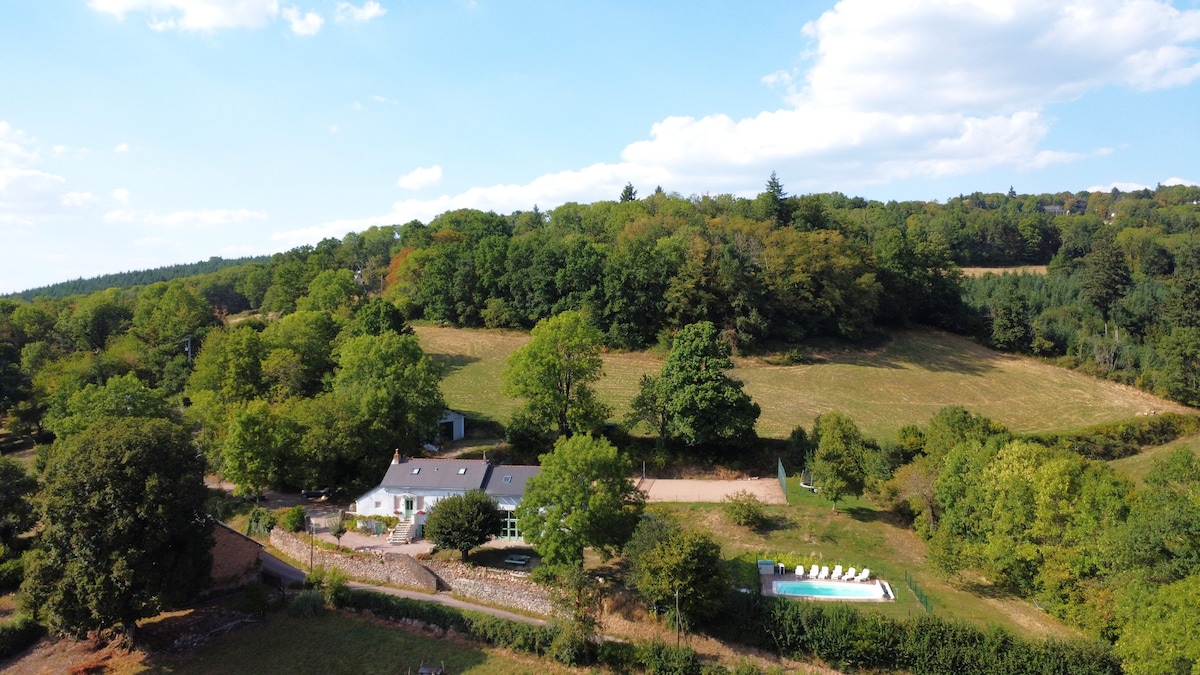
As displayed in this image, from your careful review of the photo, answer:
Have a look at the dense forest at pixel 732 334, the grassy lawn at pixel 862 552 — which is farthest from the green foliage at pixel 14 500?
the grassy lawn at pixel 862 552

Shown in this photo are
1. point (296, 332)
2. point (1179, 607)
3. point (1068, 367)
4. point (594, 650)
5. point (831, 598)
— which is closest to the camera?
point (1179, 607)

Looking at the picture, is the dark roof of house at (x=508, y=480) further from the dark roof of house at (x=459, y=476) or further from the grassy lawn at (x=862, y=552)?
the grassy lawn at (x=862, y=552)

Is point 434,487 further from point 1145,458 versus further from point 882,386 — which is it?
point 1145,458

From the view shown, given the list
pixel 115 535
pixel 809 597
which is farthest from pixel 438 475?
pixel 809 597

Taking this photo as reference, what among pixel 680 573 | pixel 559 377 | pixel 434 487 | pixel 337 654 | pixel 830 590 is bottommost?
pixel 337 654

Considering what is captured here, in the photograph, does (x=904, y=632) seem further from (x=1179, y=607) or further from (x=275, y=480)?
(x=275, y=480)

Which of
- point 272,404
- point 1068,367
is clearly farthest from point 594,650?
point 1068,367
